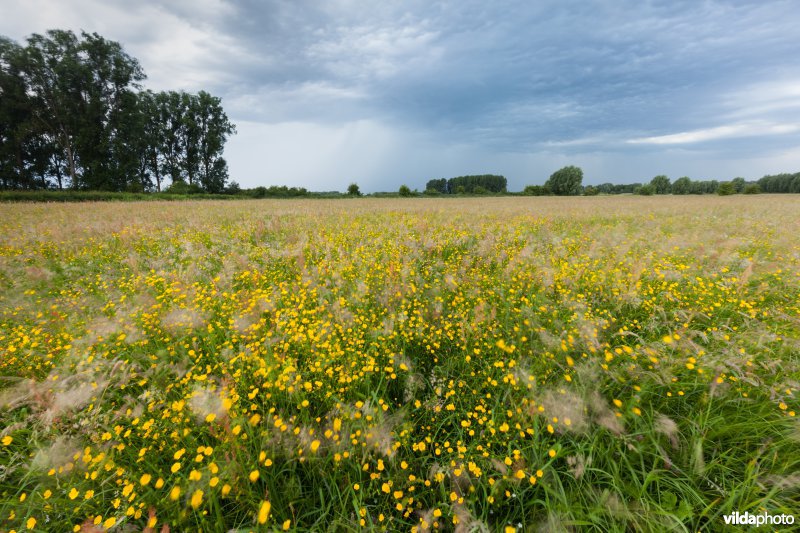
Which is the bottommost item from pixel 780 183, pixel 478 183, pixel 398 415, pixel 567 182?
pixel 398 415

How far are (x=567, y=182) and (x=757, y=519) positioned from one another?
111 meters

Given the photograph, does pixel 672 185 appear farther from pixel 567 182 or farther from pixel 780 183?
pixel 567 182

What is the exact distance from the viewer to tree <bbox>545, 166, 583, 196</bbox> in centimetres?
9419

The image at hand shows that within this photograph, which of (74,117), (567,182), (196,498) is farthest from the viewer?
(567,182)

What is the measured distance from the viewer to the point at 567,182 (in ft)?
313

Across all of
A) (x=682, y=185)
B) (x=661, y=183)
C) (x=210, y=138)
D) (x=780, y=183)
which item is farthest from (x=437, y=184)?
(x=780, y=183)

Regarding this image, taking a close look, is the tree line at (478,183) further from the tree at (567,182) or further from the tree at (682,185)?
the tree at (682,185)

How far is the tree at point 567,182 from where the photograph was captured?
309ft

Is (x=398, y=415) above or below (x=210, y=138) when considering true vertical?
below

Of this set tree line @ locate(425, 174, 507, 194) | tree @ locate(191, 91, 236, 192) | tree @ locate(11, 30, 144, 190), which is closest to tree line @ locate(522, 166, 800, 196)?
tree line @ locate(425, 174, 507, 194)

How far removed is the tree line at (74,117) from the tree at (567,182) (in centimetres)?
10059

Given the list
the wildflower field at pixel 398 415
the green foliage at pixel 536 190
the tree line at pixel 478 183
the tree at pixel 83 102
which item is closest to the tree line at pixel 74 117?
the tree at pixel 83 102

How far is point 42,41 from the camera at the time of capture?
39562 mm

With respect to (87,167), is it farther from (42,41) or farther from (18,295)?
(18,295)
